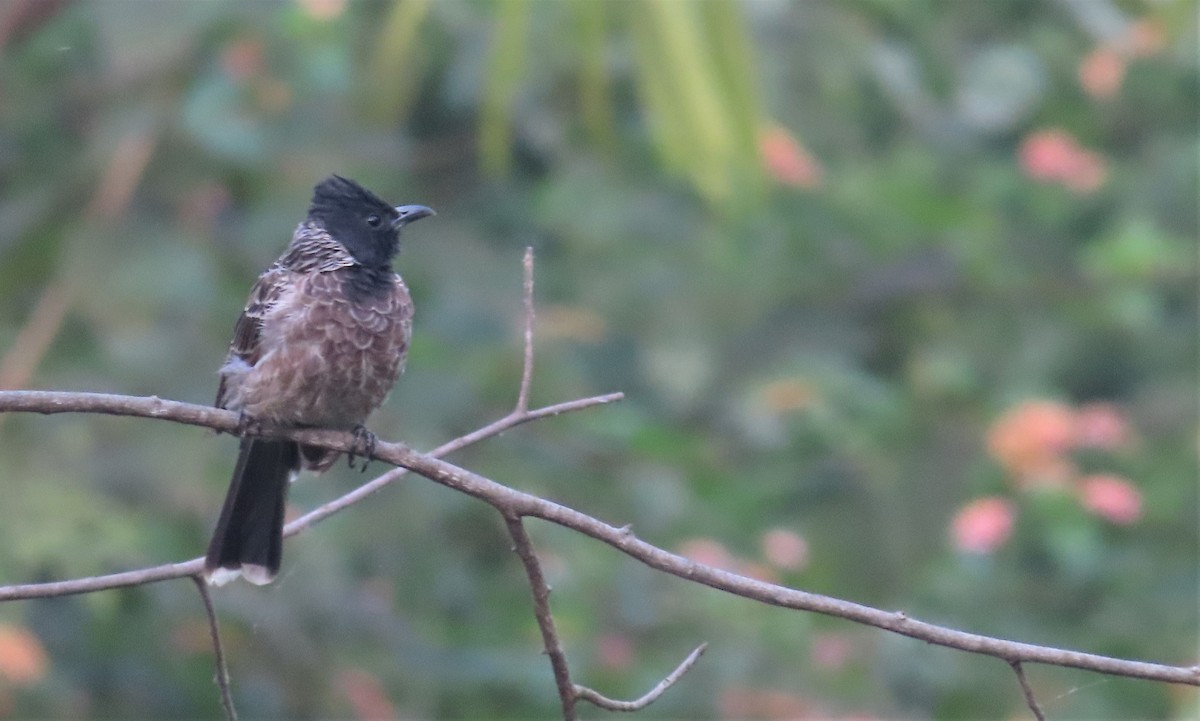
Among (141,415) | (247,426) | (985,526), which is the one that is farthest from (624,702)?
(985,526)

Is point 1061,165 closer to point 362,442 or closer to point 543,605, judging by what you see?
point 362,442

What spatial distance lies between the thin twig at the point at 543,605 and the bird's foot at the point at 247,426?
1.88ft

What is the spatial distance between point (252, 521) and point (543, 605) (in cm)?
148

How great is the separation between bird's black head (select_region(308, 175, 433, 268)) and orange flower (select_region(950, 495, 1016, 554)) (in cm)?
322

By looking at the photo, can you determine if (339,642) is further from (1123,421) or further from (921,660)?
(1123,421)

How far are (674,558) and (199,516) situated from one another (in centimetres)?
339

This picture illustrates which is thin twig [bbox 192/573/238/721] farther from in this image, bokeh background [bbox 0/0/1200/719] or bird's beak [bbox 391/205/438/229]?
bokeh background [bbox 0/0/1200/719]

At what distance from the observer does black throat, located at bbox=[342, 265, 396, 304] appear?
3680 millimetres

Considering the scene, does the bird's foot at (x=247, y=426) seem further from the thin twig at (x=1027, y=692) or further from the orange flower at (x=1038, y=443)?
the orange flower at (x=1038, y=443)

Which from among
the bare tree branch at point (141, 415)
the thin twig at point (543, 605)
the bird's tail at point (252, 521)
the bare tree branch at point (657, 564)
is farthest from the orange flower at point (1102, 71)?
the thin twig at point (543, 605)

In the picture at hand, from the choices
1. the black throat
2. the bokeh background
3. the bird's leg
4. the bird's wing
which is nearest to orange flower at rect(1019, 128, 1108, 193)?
the bokeh background

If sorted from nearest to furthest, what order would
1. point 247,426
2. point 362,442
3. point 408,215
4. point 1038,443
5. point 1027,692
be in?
1. point 1027,692
2. point 247,426
3. point 362,442
4. point 408,215
5. point 1038,443

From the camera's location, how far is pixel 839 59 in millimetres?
6441

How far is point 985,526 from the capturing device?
6332 mm
